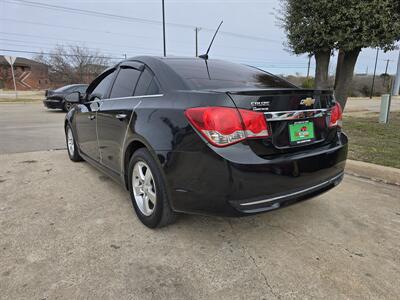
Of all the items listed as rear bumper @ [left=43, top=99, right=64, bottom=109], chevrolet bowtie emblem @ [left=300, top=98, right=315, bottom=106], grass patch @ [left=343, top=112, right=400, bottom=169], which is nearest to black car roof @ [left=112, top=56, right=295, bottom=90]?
chevrolet bowtie emblem @ [left=300, top=98, right=315, bottom=106]

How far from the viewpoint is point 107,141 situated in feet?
11.0

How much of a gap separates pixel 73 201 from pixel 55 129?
6.23 m

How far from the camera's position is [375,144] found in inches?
225

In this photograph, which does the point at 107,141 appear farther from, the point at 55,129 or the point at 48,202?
the point at 55,129

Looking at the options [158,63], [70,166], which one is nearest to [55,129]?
[70,166]

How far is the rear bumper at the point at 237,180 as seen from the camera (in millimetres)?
2014

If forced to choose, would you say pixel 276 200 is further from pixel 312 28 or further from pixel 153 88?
pixel 312 28

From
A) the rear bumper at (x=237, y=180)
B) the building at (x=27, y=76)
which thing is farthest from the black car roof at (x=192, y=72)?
the building at (x=27, y=76)

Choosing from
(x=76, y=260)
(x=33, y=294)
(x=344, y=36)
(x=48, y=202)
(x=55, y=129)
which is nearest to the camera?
(x=33, y=294)

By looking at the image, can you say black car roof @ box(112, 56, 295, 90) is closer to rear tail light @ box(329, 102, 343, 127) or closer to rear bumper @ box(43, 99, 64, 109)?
rear tail light @ box(329, 102, 343, 127)

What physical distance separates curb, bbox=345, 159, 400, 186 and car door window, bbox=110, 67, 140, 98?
11.1 feet

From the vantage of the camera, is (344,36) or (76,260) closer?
(76,260)

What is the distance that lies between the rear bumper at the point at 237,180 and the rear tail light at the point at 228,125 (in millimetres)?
71

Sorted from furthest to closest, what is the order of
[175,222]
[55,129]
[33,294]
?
[55,129] < [175,222] < [33,294]
